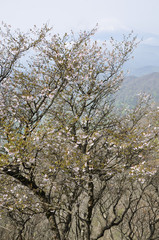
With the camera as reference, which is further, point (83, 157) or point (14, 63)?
point (14, 63)

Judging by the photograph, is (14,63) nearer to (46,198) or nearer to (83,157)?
(83,157)

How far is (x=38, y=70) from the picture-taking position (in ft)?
33.8

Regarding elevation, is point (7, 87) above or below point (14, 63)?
below

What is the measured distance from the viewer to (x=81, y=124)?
9930 mm

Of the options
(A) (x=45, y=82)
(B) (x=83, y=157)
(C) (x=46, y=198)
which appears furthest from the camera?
(A) (x=45, y=82)

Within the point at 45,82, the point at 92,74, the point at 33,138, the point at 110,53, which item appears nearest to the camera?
the point at 33,138

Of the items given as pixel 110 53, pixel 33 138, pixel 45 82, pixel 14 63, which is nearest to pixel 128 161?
pixel 33 138

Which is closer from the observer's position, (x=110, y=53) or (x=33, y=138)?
(x=33, y=138)

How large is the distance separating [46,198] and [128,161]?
4.00 m

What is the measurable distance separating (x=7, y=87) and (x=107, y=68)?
544 cm

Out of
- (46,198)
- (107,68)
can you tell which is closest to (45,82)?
(107,68)

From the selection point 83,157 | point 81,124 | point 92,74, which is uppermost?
point 92,74

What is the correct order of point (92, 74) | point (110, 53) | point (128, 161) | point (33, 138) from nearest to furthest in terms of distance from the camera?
point (33, 138), point (128, 161), point (92, 74), point (110, 53)

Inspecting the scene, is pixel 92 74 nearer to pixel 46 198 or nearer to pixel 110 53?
pixel 110 53
